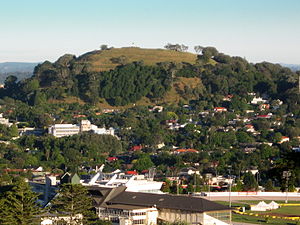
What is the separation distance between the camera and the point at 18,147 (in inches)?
6284

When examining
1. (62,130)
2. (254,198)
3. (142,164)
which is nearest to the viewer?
(254,198)

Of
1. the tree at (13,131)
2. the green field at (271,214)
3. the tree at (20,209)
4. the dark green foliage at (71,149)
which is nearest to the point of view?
the tree at (20,209)

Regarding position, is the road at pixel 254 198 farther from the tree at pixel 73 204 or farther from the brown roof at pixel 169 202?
the tree at pixel 73 204

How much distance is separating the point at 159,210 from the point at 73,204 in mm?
9476

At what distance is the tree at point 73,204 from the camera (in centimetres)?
7312

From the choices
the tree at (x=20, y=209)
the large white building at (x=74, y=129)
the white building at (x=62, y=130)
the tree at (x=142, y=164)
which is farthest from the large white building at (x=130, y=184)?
the white building at (x=62, y=130)

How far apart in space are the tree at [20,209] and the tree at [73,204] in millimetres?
4433

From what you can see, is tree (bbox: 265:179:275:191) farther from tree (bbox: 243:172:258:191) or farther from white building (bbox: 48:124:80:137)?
white building (bbox: 48:124:80:137)

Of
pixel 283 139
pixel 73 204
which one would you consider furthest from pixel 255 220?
pixel 283 139

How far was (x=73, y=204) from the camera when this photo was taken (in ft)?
241

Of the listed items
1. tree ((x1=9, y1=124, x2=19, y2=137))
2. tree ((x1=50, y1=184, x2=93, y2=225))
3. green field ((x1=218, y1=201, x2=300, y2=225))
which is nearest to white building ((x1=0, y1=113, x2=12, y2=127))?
tree ((x1=9, y1=124, x2=19, y2=137))

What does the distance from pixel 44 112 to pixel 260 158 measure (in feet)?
200

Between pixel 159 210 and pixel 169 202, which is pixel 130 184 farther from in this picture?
pixel 169 202

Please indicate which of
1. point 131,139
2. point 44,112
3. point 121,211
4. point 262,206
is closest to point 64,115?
point 44,112
